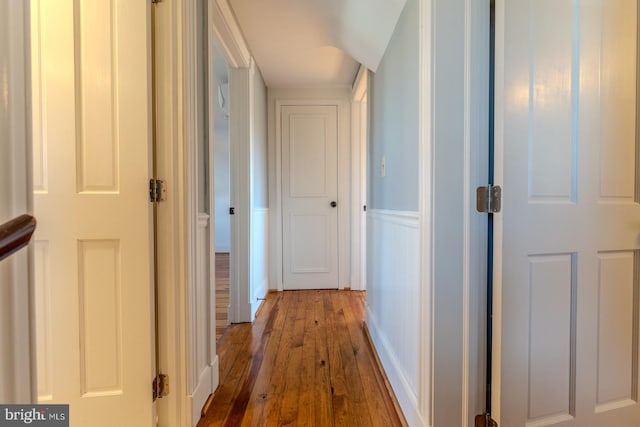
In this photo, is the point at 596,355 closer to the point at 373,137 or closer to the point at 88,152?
the point at 373,137

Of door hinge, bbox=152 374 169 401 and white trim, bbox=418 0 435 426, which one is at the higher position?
white trim, bbox=418 0 435 426

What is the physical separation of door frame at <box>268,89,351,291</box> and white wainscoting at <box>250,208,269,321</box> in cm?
14

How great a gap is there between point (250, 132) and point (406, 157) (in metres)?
1.56

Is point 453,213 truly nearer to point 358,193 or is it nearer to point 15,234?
point 15,234

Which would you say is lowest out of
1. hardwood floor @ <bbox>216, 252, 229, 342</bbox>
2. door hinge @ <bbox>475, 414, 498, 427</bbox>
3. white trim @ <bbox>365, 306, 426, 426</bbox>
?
hardwood floor @ <bbox>216, 252, 229, 342</bbox>

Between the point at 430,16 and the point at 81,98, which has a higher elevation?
the point at 430,16

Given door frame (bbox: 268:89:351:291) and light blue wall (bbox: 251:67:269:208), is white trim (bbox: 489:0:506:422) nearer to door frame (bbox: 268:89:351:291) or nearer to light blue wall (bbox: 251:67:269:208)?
light blue wall (bbox: 251:67:269:208)

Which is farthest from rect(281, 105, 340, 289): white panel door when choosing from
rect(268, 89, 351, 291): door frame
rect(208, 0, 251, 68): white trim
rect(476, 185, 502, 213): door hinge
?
rect(476, 185, 502, 213): door hinge

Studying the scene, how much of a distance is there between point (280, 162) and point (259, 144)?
0.48 m

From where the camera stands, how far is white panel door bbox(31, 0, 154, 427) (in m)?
1.14

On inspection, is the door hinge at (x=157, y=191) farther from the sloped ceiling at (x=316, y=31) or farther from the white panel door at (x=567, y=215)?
the sloped ceiling at (x=316, y=31)

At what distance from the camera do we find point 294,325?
248 cm

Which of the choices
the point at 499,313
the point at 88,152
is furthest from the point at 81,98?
the point at 499,313

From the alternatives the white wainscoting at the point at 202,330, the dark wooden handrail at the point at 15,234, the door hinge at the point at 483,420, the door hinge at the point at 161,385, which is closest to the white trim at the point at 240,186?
the white wainscoting at the point at 202,330
